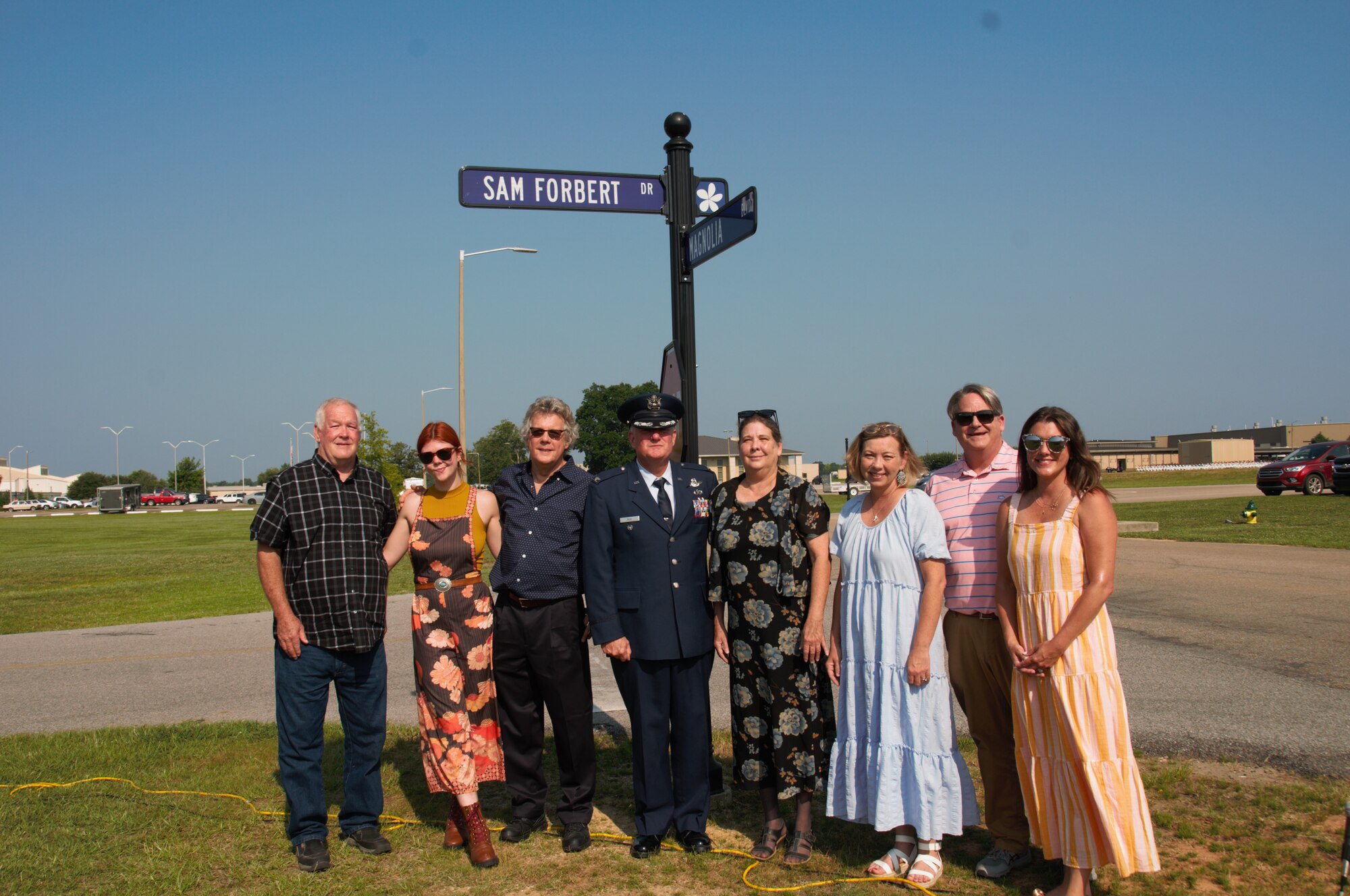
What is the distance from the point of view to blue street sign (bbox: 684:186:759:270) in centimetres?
523

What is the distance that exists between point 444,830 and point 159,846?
4.22ft

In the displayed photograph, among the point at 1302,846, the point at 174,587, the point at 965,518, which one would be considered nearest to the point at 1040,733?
the point at 965,518

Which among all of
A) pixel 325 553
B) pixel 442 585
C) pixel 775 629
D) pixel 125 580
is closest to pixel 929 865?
pixel 775 629

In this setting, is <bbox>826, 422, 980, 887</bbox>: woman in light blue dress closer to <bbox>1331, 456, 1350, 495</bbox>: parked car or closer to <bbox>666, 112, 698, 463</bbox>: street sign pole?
<bbox>666, 112, 698, 463</bbox>: street sign pole

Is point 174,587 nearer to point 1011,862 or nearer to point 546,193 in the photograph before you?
point 546,193

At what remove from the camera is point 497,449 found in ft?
342

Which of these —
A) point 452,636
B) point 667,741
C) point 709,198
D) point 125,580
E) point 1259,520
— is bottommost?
point 125,580

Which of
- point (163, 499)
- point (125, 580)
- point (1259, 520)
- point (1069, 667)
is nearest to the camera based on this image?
point (1069, 667)

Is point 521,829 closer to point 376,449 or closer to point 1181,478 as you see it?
point 376,449

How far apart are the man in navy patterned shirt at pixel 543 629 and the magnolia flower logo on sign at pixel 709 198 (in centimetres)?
189

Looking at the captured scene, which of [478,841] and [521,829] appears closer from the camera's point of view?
[478,841]

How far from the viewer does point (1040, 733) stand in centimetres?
388

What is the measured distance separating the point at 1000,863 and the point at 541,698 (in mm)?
2205

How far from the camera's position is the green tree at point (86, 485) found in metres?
120
